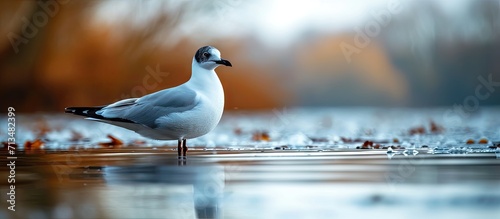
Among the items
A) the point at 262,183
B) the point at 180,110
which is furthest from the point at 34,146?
the point at 262,183

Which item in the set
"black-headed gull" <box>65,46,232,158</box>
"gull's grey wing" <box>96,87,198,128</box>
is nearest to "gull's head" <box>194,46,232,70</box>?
"black-headed gull" <box>65,46,232,158</box>

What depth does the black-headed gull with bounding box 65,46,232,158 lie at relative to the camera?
5371 millimetres

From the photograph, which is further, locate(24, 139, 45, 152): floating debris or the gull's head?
locate(24, 139, 45, 152): floating debris

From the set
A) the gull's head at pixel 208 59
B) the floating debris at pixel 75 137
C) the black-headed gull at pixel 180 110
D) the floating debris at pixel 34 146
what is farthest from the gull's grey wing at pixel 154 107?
the floating debris at pixel 75 137

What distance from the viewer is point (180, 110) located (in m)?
5.43

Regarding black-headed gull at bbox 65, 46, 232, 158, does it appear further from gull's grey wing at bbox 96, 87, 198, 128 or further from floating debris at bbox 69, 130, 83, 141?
floating debris at bbox 69, 130, 83, 141

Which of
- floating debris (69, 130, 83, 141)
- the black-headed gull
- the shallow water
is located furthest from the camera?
floating debris (69, 130, 83, 141)

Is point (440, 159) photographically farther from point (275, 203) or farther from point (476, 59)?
point (476, 59)

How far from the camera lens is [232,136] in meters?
8.13

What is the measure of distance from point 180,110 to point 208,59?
0.49 meters

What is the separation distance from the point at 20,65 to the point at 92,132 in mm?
3458

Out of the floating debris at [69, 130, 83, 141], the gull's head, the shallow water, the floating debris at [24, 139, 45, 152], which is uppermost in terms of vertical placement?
the gull's head

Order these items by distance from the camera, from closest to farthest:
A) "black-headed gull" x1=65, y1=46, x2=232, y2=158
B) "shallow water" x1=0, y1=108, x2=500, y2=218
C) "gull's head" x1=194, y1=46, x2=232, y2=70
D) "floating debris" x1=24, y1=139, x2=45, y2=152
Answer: "shallow water" x1=0, y1=108, x2=500, y2=218
"black-headed gull" x1=65, y1=46, x2=232, y2=158
"gull's head" x1=194, y1=46, x2=232, y2=70
"floating debris" x1=24, y1=139, x2=45, y2=152

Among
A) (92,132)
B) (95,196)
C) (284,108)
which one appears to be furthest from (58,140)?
(284,108)
